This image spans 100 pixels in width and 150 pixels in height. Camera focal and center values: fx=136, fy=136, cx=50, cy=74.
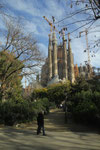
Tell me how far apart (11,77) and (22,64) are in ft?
7.50

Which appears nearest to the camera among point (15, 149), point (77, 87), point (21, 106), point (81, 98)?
point (15, 149)

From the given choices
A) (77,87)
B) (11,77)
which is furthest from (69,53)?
(11,77)

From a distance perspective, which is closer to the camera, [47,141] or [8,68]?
[47,141]

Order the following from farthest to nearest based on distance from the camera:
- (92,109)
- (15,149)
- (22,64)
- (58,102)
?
(58,102)
(22,64)
(92,109)
(15,149)

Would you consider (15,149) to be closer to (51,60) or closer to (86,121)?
(86,121)

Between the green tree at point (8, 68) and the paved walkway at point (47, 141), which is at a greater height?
the green tree at point (8, 68)

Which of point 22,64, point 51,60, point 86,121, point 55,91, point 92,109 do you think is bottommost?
point 86,121

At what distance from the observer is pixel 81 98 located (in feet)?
45.3

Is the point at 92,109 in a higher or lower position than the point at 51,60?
lower

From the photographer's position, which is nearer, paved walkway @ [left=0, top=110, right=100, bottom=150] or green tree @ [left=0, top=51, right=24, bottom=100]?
paved walkway @ [left=0, top=110, right=100, bottom=150]

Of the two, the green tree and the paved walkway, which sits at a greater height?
the green tree

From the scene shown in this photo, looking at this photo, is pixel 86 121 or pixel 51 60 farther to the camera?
pixel 51 60

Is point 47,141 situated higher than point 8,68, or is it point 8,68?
point 8,68

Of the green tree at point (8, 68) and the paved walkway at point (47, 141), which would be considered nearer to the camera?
the paved walkway at point (47, 141)
